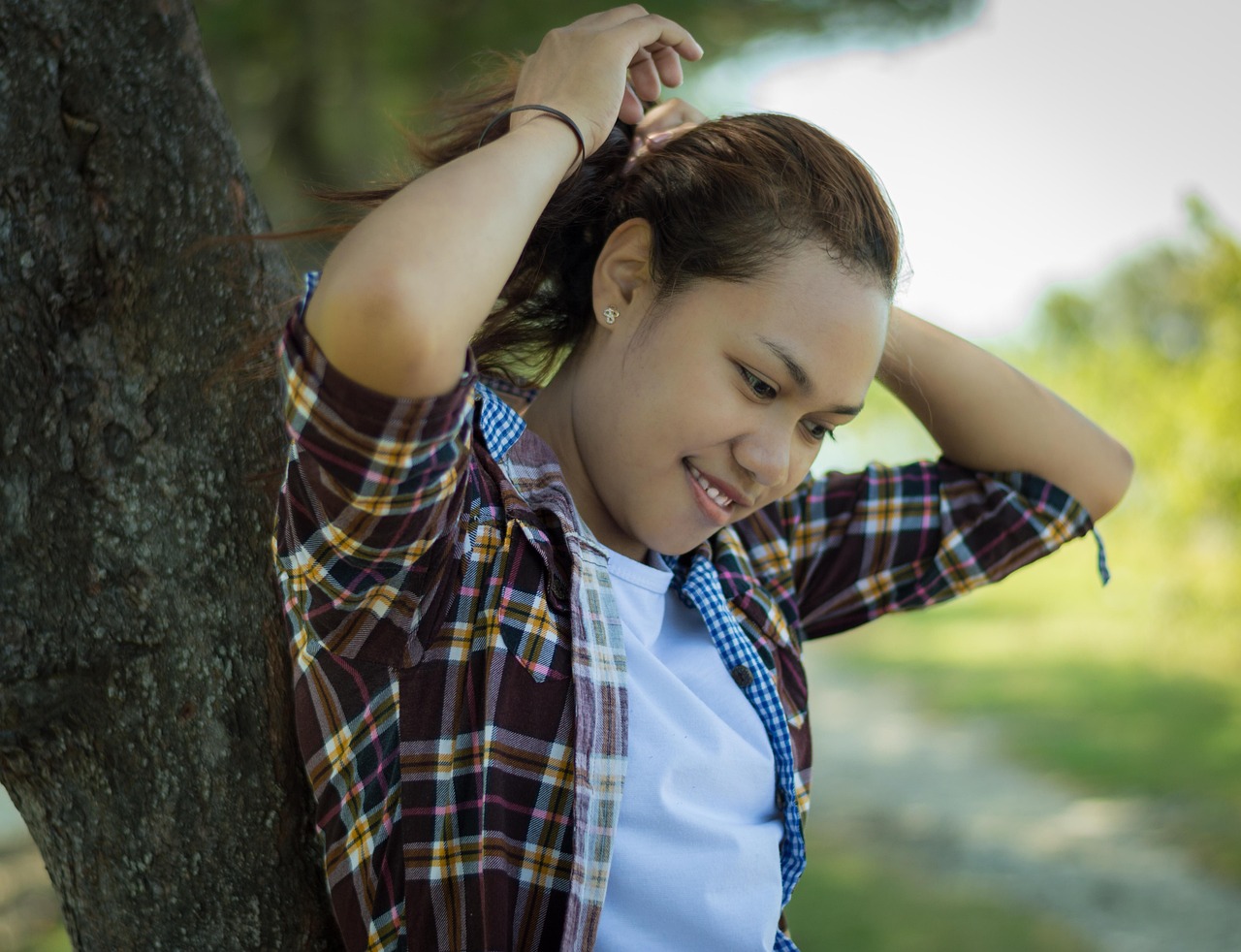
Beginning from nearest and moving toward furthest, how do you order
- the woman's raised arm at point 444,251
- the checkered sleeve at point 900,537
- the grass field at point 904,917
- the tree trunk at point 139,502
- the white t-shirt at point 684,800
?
the woman's raised arm at point 444,251 < the tree trunk at point 139,502 < the white t-shirt at point 684,800 < the checkered sleeve at point 900,537 < the grass field at point 904,917

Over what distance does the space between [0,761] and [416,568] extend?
56 cm

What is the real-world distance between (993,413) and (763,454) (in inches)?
23.1

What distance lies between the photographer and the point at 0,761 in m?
1.28

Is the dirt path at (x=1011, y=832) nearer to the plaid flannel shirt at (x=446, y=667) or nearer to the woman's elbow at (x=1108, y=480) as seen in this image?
the woman's elbow at (x=1108, y=480)

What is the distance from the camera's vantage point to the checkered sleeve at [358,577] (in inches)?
38.7

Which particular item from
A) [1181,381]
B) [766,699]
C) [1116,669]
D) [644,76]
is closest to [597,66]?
[644,76]

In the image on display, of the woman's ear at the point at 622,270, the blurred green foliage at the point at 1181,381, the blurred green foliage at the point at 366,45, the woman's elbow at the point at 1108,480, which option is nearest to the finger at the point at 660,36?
the woman's ear at the point at 622,270

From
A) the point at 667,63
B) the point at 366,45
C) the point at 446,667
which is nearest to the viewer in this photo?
the point at 446,667

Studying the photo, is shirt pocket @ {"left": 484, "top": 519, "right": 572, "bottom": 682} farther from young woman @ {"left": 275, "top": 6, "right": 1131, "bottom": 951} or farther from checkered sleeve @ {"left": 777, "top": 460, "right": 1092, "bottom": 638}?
checkered sleeve @ {"left": 777, "top": 460, "right": 1092, "bottom": 638}

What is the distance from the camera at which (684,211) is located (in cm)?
145

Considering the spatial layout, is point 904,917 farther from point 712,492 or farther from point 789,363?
point 789,363

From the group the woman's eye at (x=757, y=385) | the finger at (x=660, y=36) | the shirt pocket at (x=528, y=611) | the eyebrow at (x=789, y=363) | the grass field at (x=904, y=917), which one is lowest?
the grass field at (x=904, y=917)

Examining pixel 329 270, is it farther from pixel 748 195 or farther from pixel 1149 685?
pixel 1149 685

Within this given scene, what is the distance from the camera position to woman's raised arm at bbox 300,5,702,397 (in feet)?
3.16
